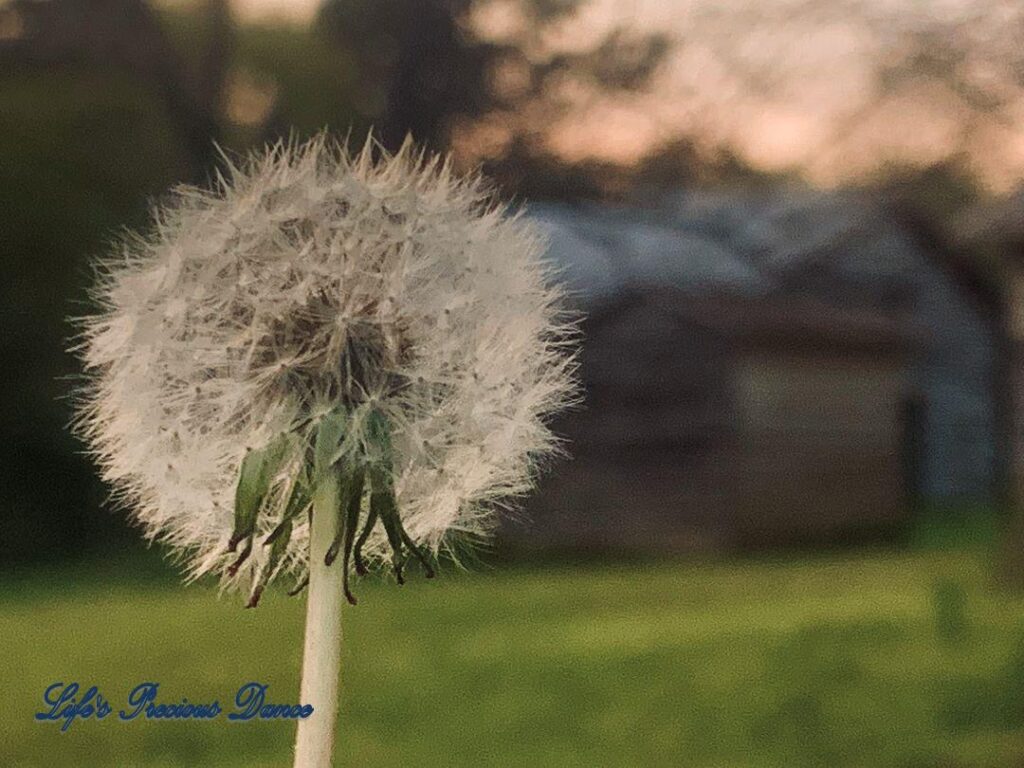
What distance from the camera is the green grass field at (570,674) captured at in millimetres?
3359

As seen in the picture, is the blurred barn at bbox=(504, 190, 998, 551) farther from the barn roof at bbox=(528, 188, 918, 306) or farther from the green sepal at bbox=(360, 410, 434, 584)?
the green sepal at bbox=(360, 410, 434, 584)

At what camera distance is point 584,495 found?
6906 millimetres

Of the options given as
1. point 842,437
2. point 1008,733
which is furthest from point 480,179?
point 842,437

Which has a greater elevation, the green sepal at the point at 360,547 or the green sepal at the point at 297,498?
the green sepal at the point at 297,498

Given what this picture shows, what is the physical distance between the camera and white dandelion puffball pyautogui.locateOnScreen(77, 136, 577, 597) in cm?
91


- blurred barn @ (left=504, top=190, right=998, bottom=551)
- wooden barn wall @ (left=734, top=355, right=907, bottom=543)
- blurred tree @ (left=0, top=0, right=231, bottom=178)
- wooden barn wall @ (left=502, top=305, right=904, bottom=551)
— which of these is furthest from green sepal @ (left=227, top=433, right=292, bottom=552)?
wooden barn wall @ (left=734, top=355, right=907, bottom=543)

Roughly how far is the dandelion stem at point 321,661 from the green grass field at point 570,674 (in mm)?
1713

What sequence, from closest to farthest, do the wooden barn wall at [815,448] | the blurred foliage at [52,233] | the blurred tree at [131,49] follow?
the blurred foliage at [52,233]
the blurred tree at [131,49]
the wooden barn wall at [815,448]

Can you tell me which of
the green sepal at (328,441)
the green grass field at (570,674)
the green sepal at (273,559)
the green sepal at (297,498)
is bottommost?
the green grass field at (570,674)

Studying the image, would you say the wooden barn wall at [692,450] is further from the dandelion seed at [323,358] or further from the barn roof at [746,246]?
the dandelion seed at [323,358]

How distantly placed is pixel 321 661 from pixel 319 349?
0.81 ft

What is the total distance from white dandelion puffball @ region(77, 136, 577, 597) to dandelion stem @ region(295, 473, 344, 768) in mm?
86

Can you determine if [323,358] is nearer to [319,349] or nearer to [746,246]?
[319,349]

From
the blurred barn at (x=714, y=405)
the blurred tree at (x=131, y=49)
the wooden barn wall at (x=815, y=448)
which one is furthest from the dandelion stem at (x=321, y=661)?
the wooden barn wall at (x=815, y=448)
